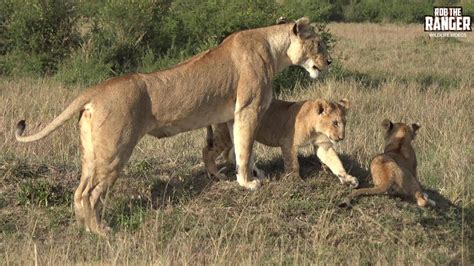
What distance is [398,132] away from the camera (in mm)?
7012

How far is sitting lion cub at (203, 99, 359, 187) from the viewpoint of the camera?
6.52 meters

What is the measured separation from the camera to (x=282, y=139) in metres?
6.74

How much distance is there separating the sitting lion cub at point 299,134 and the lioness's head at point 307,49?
1.30ft

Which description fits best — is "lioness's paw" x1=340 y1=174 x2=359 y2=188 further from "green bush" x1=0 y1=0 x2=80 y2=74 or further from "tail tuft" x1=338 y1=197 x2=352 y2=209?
"green bush" x1=0 y1=0 x2=80 y2=74

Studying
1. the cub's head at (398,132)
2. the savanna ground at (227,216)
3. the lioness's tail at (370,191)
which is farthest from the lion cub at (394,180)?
the cub's head at (398,132)

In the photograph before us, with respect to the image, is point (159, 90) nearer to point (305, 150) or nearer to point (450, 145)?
point (305, 150)

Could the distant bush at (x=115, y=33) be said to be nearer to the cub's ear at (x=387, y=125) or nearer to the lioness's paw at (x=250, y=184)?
the cub's ear at (x=387, y=125)

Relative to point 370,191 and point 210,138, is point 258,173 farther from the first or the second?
point 370,191

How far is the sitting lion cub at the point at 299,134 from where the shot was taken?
6.52m

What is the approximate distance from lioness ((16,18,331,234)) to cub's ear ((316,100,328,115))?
0.41m

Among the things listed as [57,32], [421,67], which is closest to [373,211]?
[57,32]

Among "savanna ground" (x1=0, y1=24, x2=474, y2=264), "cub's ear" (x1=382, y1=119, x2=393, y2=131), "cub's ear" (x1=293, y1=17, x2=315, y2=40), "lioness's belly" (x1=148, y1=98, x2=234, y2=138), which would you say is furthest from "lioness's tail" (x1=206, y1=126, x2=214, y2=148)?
"cub's ear" (x1=382, y1=119, x2=393, y2=131)

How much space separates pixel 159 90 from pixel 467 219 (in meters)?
3.11

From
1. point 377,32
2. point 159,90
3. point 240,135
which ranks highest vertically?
point 159,90
